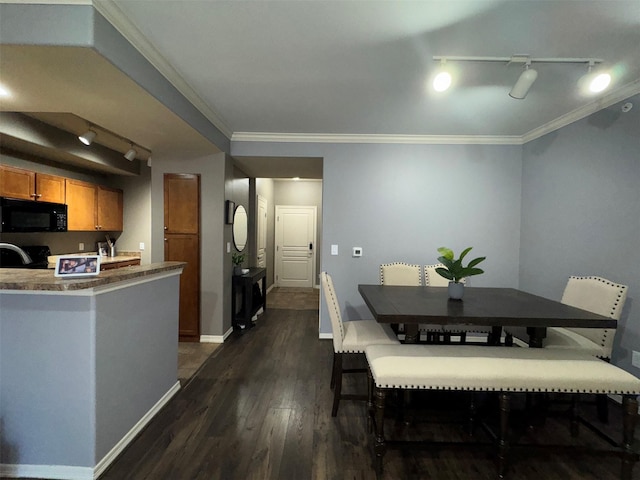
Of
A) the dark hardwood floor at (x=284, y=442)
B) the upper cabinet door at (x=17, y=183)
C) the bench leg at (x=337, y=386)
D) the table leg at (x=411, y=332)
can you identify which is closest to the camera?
the dark hardwood floor at (x=284, y=442)

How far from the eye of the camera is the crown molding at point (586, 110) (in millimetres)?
2283

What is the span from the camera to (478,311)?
189 cm

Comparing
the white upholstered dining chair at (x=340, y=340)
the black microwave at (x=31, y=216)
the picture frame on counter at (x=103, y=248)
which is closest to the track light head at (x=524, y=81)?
the white upholstered dining chair at (x=340, y=340)

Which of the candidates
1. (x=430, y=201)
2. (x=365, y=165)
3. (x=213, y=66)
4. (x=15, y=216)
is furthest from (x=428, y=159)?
(x=15, y=216)

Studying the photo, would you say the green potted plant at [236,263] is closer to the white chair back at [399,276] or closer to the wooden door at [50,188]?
the white chair back at [399,276]

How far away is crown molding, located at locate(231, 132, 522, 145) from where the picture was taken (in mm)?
3531

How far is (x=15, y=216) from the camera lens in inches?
124

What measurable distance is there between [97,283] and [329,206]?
2551 mm

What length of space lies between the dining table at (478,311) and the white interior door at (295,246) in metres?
4.57

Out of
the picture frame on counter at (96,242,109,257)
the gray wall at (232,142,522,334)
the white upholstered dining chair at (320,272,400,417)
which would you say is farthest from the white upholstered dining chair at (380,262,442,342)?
the picture frame on counter at (96,242,109,257)

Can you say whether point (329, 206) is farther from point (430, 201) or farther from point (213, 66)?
point (213, 66)

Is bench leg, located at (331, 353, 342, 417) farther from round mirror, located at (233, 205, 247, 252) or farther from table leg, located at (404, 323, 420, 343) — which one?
round mirror, located at (233, 205, 247, 252)

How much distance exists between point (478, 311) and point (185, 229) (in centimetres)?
314

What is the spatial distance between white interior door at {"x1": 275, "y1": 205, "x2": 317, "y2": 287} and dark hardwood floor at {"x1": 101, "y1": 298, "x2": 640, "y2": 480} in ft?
14.4
